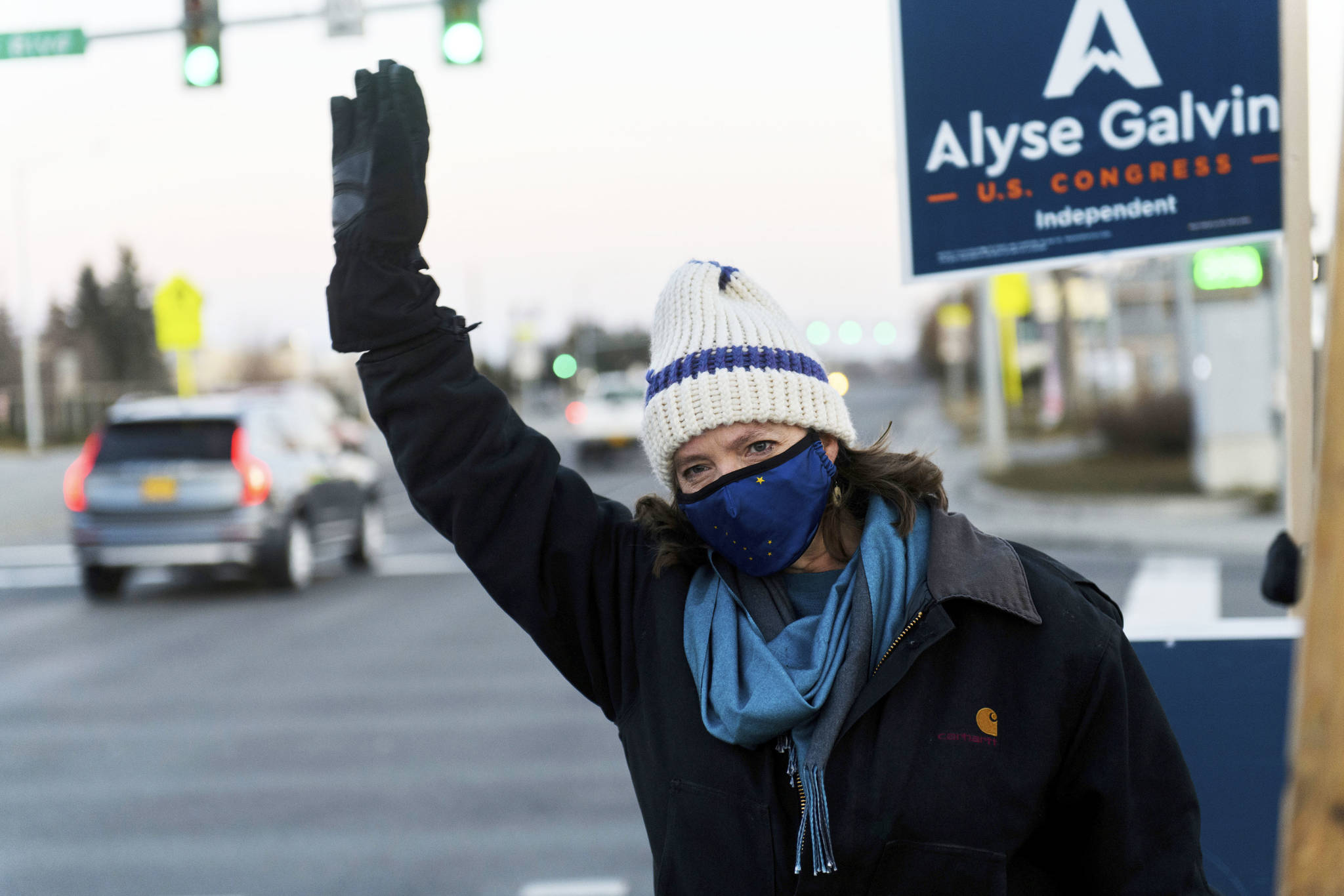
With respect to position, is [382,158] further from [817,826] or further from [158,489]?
[158,489]

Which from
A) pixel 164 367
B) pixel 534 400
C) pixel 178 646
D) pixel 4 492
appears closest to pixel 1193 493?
pixel 178 646

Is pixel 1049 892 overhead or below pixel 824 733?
below

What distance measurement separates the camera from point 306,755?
19.9 feet

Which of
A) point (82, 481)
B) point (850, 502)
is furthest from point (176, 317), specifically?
point (850, 502)

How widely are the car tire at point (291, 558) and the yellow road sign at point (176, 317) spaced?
9229 mm

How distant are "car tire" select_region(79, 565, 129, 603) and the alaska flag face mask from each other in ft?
33.9

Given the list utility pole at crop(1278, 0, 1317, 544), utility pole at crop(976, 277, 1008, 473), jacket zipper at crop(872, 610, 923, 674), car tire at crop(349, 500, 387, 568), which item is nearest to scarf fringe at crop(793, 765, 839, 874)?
jacket zipper at crop(872, 610, 923, 674)

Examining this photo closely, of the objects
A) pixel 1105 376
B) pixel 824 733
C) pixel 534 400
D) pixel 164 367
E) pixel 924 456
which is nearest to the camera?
pixel 824 733

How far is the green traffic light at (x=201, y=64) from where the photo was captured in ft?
34.8

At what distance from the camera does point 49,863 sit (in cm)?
467

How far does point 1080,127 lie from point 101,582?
10579 mm

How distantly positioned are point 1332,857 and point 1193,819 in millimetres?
936

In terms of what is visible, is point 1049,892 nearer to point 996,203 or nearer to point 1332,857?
point 1332,857

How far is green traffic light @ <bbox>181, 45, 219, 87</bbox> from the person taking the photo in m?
10.6
